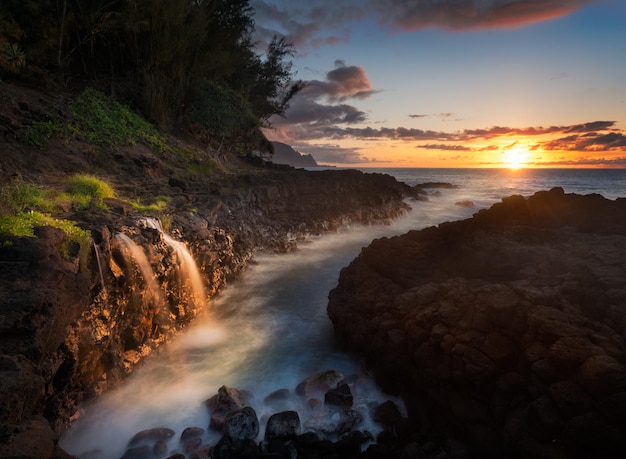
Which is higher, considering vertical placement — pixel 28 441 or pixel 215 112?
pixel 215 112

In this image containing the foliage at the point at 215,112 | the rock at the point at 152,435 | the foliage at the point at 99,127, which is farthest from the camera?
the foliage at the point at 215,112

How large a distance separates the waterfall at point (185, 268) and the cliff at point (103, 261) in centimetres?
6

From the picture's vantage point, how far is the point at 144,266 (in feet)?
25.3

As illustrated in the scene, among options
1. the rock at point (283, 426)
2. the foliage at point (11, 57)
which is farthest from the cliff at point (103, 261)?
the rock at point (283, 426)

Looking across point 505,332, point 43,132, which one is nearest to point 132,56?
point 43,132

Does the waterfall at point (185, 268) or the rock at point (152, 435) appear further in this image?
Result: the waterfall at point (185, 268)

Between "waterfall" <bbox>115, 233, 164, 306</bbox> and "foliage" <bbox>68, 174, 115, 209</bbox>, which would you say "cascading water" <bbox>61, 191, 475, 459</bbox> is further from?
"foliage" <bbox>68, 174, 115, 209</bbox>

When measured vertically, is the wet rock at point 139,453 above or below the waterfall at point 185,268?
below

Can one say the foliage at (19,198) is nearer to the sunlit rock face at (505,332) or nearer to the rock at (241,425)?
the rock at (241,425)

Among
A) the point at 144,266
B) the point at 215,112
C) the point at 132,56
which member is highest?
the point at 132,56

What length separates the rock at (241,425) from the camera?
17.7 ft

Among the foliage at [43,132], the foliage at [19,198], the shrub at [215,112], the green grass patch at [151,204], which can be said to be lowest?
the green grass patch at [151,204]

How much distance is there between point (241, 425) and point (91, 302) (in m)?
3.60

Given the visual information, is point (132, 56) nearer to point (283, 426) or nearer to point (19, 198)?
point (19, 198)
